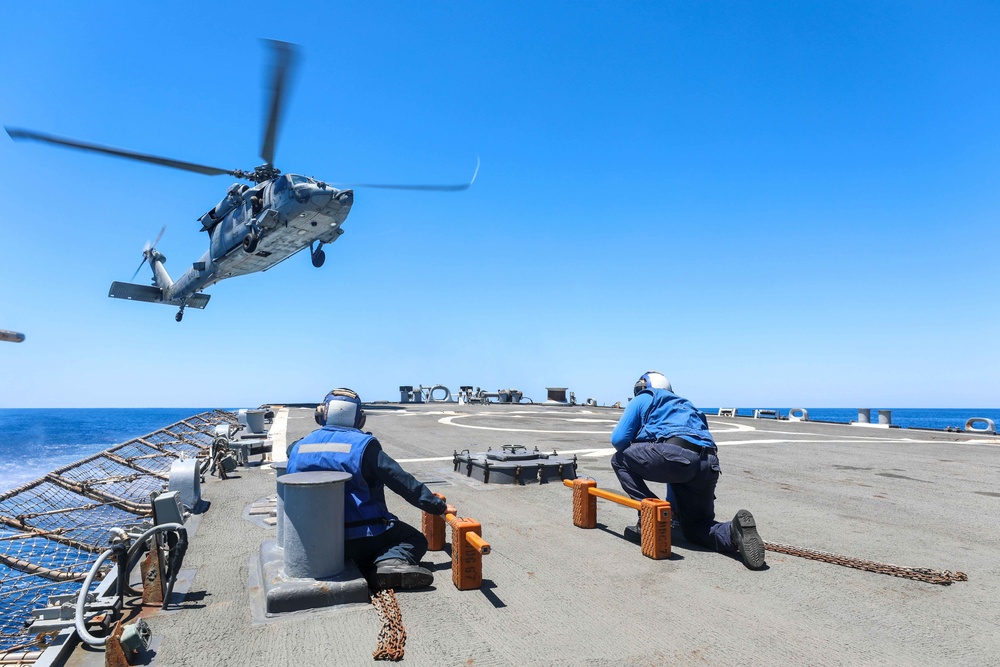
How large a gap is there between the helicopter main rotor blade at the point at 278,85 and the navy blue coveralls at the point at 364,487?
18.2 metres

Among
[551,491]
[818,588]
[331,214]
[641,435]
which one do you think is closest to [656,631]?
[818,588]

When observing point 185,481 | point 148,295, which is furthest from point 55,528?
point 148,295

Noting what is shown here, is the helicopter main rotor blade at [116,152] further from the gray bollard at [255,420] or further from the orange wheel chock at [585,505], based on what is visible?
the orange wheel chock at [585,505]

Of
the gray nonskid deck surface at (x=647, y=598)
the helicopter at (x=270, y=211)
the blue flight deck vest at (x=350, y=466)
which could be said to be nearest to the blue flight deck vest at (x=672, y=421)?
the gray nonskid deck surface at (x=647, y=598)

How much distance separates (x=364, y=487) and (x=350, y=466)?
0.88 ft

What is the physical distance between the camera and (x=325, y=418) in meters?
4.82

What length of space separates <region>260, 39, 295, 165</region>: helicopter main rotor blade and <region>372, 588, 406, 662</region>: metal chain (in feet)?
63.7

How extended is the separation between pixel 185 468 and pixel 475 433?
11.5 m

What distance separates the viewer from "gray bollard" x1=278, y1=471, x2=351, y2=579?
4027mm

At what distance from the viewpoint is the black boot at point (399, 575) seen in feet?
14.4

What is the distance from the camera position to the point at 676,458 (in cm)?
538

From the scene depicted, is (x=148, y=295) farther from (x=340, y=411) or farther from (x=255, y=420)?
(x=340, y=411)

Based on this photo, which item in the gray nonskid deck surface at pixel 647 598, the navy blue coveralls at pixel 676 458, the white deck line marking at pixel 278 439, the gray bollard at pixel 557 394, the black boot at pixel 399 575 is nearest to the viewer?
the gray nonskid deck surface at pixel 647 598

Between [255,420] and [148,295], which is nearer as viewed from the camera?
[255,420]
